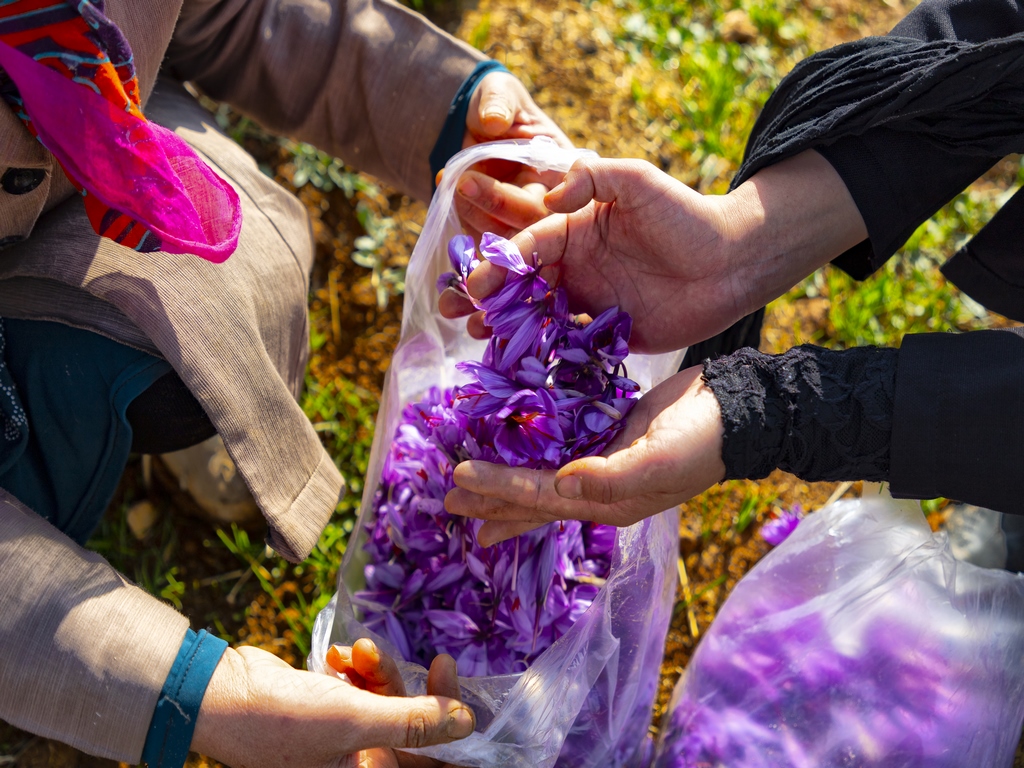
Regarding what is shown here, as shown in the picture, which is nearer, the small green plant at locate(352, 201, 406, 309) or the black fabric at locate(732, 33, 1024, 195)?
the black fabric at locate(732, 33, 1024, 195)

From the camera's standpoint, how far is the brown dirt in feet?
5.90

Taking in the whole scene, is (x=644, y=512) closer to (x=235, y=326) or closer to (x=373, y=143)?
(x=235, y=326)

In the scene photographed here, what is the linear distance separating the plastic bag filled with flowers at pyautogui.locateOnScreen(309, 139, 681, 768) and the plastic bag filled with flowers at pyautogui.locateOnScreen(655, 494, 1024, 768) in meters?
Result: 0.15

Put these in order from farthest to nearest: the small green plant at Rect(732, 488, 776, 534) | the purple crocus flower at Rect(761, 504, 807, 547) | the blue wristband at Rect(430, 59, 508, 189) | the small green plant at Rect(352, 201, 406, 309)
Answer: the small green plant at Rect(352, 201, 406, 309), the small green plant at Rect(732, 488, 776, 534), the purple crocus flower at Rect(761, 504, 807, 547), the blue wristband at Rect(430, 59, 508, 189)

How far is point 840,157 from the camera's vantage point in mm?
1354

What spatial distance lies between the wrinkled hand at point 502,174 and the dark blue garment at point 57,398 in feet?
2.10

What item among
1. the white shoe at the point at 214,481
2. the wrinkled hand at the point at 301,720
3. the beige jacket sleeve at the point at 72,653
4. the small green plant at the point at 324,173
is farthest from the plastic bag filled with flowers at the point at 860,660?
the small green plant at the point at 324,173

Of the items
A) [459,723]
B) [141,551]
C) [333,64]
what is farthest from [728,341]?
[141,551]

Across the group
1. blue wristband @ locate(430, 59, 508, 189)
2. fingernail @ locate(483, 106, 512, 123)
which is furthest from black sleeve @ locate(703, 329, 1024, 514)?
blue wristband @ locate(430, 59, 508, 189)

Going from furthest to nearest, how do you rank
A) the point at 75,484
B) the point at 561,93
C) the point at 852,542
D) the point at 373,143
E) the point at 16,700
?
1. the point at 561,93
2. the point at 373,143
3. the point at 852,542
4. the point at 75,484
5. the point at 16,700

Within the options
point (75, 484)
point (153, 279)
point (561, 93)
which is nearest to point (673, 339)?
point (153, 279)

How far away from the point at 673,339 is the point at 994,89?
0.62m

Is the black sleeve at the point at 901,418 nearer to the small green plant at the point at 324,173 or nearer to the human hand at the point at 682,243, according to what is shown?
the human hand at the point at 682,243

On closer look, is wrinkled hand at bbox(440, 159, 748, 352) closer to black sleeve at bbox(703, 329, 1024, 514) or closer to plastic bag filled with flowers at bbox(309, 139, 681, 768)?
plastic bag filled with flowers at bbox(309, 139, 681, 768)
